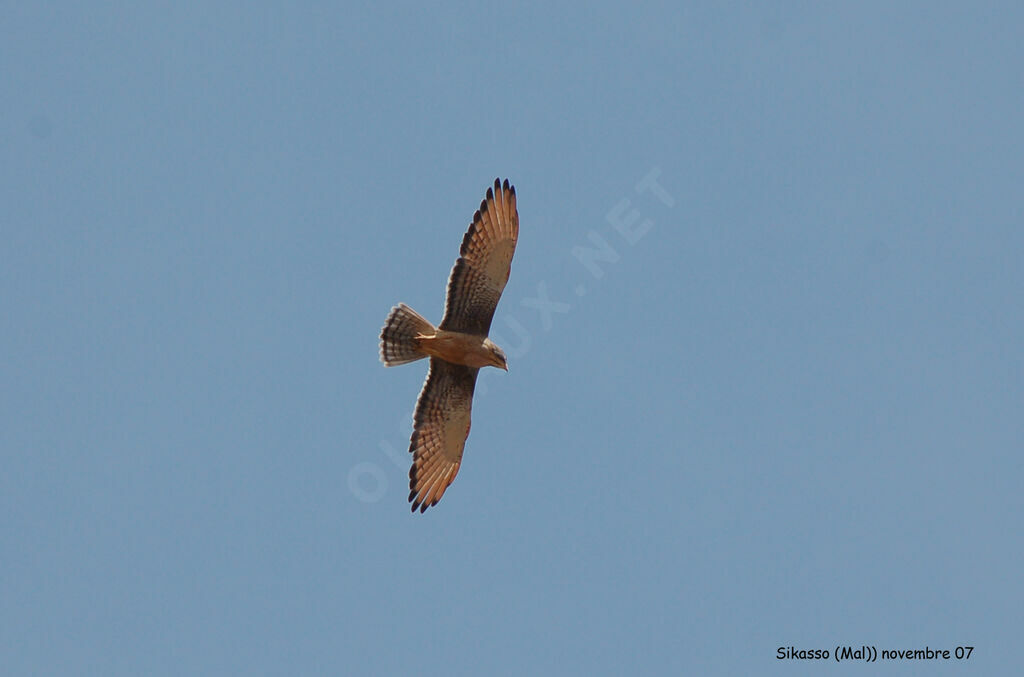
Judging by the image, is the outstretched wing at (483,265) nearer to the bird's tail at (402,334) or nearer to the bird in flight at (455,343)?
the bird in flight at (455,343)

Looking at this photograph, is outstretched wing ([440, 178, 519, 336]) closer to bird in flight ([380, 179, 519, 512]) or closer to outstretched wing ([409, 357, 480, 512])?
bird in flight ([380, 179, 519, 512])

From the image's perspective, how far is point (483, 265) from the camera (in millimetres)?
24734

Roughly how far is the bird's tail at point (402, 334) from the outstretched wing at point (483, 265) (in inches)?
12.7

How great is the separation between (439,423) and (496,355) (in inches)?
54.3

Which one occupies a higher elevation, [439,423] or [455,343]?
[455,343]

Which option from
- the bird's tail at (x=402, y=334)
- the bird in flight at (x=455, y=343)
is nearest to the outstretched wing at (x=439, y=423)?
the bird in flight at (x=455, y=343)

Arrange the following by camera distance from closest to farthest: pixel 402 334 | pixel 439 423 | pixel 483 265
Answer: pixel 483 265
pixel 402 334
pixel 439 423

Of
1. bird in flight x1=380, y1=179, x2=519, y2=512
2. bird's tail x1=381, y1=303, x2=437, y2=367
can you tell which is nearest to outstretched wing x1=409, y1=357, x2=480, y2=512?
bird in flight x1=380, y1=179, x2=519, y2=512

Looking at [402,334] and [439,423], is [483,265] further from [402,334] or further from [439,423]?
[439,423]

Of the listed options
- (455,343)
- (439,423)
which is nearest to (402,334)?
(455,343)

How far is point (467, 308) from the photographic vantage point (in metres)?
24.9

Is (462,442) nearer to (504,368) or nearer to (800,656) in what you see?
(504,368)

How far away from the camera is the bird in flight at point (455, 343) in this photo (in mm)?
24594

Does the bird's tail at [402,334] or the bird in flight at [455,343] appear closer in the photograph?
the bird in flight at [455,343]
